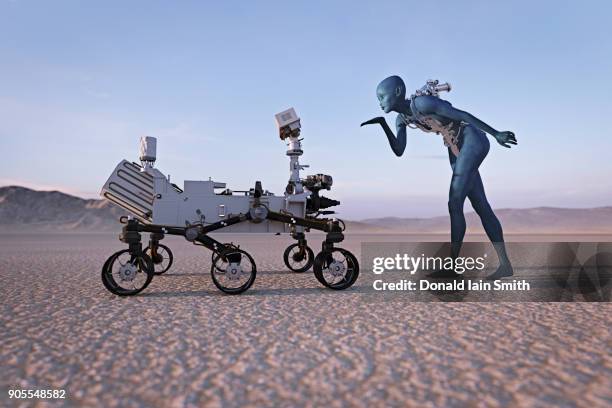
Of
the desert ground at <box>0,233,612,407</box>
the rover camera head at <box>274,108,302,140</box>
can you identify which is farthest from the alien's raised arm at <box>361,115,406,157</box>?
the desert ground at <box>0,233,612,407</box>

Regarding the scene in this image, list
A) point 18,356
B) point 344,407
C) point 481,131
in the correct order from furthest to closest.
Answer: point 481,131, point 18,356, point 344,407

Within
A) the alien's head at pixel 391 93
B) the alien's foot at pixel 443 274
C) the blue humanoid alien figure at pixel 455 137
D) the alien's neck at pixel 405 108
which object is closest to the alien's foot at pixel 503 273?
the blue humanoid alien figure at pixel 455 137

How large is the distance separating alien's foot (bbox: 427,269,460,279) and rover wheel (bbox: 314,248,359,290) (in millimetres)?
1801

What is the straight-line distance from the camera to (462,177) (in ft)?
24.3

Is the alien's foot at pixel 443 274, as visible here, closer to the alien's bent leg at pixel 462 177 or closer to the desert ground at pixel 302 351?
the alien's bent leg at pixel 462 177

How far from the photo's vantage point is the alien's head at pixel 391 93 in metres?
7.65

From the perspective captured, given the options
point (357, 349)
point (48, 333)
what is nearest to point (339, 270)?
point (357, 349)

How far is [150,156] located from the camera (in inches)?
269

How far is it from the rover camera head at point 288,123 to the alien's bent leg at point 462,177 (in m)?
2.75

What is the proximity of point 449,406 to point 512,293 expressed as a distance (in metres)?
4.41

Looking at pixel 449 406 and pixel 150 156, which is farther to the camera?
pixel 150 156

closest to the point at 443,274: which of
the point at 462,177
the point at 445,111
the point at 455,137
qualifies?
the point at 462,177

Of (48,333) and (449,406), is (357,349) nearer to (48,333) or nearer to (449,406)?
(449,406)

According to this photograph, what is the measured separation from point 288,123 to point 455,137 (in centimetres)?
290
